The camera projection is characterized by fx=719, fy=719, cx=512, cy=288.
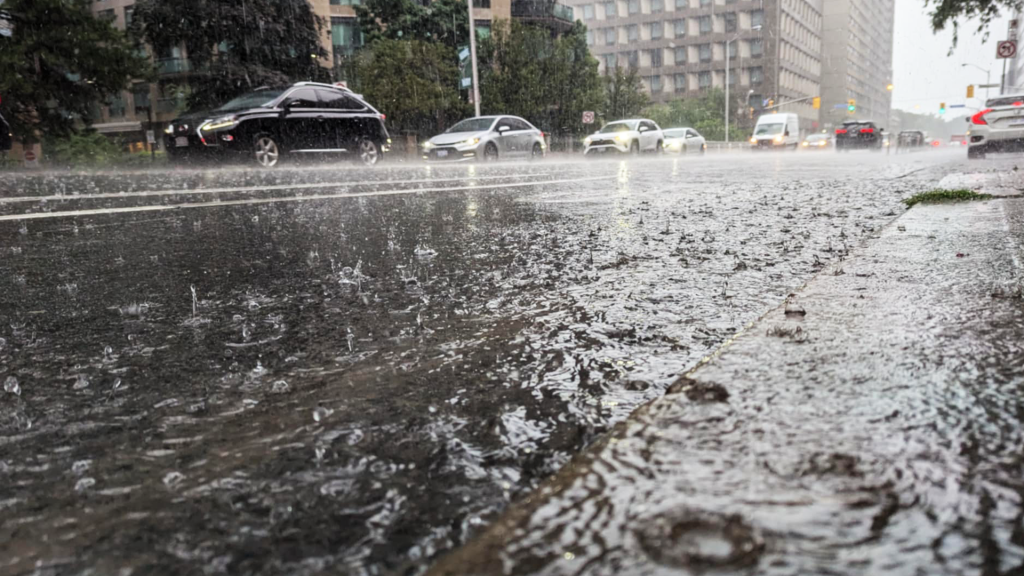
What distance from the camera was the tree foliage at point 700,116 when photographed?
63.3m

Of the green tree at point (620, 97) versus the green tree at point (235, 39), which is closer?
the green tree at point (235, 39)

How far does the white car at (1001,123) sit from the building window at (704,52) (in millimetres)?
74968

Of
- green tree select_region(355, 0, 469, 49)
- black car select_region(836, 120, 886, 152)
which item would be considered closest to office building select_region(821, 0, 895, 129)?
black car select_region(836, 120, 886, 152)

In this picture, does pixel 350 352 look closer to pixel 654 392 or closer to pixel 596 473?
pixel 654 392

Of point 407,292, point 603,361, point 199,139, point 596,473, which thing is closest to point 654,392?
point 603,361

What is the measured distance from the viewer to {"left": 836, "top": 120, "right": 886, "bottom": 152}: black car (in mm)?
37656

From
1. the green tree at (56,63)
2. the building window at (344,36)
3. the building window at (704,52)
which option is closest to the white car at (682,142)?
the green tree at (56,63)

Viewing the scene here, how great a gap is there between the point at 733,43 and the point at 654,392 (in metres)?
91.4

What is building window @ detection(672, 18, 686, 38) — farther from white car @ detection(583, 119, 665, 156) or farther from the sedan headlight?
the sedan headlight

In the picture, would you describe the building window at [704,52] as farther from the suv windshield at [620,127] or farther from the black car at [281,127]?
the black car at [281,127]

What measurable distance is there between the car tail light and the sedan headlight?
47.3 ft

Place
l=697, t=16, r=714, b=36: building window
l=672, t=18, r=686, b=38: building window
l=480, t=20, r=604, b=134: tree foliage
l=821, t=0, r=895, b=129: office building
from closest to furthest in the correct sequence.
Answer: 1. l=480, t=20, r=604, b=134: tree foliage
2. l=697, t=16, r=714, b=36: building window
3. l=672, t=18, r=686, b=38: building window
4. l=821, t=0, r=895, b=129: office building

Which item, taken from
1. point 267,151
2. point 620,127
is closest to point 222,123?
point 267,151

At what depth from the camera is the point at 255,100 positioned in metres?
12.7
